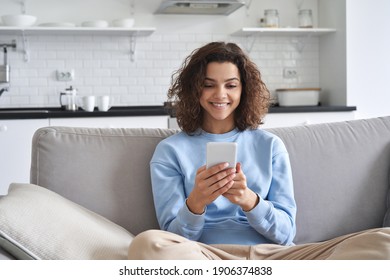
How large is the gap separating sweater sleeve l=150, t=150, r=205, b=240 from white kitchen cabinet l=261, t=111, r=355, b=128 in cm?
230

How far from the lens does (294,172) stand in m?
2.47

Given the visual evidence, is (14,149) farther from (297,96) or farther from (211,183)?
(211,183)

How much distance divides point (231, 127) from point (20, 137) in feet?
7.39

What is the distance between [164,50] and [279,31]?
0.99 m

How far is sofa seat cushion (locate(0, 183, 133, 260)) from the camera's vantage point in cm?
176

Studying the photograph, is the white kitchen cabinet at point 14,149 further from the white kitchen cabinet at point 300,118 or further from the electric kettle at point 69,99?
the white kitchen cabinet at point 300,118

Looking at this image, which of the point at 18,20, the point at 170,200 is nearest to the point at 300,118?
the point at 18,20

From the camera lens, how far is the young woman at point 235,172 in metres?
2.02

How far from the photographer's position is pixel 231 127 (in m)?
2.34

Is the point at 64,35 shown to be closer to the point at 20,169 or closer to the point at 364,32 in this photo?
the point at 20,169

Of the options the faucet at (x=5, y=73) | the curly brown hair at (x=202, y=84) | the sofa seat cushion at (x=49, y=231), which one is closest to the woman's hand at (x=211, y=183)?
the sofa seat cushion at (x=49, y=231)

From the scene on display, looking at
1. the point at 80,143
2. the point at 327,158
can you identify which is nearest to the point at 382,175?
the point at 327,158

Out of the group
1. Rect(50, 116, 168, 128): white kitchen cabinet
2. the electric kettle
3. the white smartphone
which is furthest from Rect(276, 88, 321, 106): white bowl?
the white smartphone

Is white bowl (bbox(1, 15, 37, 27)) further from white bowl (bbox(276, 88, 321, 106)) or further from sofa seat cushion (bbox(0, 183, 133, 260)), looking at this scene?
sofa seat cushion (bbox(0, 183, 133, 260))
